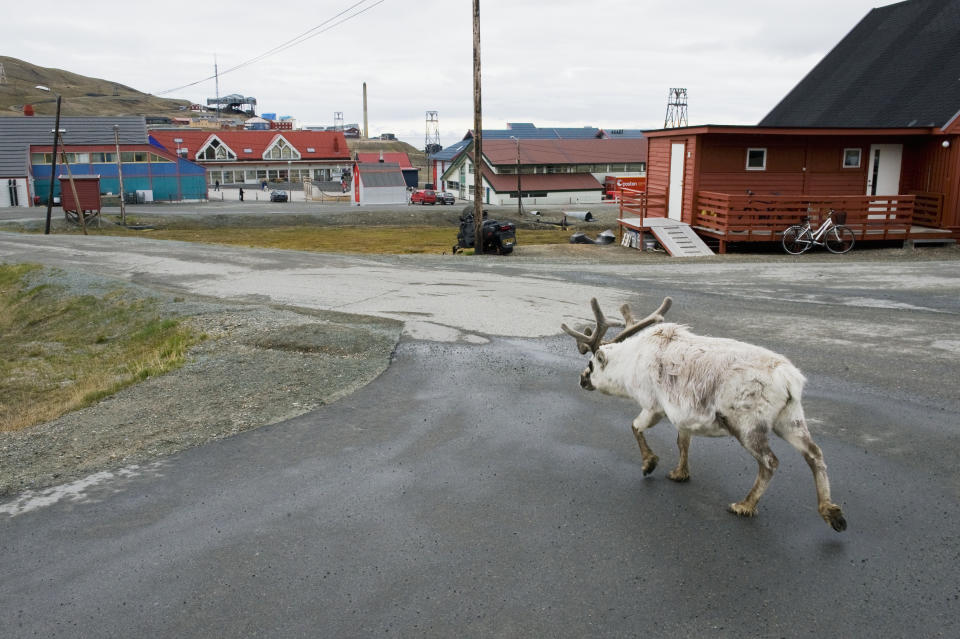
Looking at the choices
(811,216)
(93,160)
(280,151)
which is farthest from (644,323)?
(280,151)

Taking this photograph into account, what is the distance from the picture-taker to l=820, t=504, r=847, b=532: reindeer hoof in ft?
17.6

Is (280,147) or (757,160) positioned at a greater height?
(280,147)

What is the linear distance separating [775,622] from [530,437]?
3567mm

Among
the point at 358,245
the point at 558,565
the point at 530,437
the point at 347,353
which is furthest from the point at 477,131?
the point at 558,565

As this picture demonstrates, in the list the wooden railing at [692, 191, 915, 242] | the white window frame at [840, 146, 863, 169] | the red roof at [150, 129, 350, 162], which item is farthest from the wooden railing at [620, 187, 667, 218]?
the red roof at [150, 129, 350, 162]

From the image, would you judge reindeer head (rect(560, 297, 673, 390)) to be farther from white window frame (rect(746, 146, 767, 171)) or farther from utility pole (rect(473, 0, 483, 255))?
white window frame (rect(746, 146, 767, 171))

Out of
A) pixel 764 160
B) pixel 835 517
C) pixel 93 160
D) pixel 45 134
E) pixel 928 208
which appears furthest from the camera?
pixel 93 160

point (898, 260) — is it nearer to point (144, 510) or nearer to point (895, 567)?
point (895, 567)

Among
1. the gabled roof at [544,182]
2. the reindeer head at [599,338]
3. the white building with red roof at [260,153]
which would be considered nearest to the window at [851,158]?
the reindeer head at [599,338]

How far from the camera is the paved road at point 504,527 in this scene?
15.6 feet

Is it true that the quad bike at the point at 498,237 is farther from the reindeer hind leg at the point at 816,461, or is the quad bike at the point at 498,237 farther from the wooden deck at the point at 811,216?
the reindeer hind leg at the point at 816,461

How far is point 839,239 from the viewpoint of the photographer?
24219 millimetres

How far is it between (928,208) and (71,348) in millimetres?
27083

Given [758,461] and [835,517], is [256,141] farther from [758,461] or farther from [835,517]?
[835,517]
